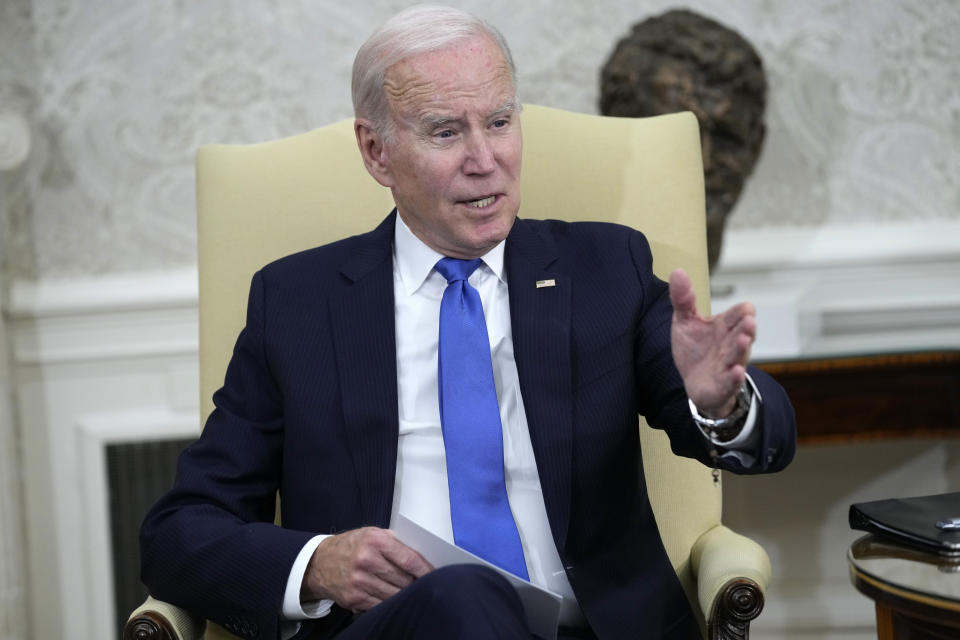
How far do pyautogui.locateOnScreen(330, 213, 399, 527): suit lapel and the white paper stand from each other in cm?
17

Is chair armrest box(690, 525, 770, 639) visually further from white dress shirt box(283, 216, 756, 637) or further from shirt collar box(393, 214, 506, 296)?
shirt collar box(393, 214, 506, 296)

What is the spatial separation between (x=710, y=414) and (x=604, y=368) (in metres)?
0.27

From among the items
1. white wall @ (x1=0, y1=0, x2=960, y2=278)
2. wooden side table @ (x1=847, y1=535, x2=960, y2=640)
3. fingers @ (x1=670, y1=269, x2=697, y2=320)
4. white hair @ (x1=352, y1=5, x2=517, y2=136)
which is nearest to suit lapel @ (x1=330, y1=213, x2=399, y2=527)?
white hair @ (x1=352, y1=5, x2=517, y2=136)

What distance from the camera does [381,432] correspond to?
5.34 ft

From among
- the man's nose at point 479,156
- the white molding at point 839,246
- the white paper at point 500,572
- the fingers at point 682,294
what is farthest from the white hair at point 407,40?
the white molding at point 839,246

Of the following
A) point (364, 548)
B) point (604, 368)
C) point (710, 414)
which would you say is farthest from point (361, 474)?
point (710, 414)

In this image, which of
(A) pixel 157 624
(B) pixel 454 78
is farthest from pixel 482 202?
(A) pixel 157 624

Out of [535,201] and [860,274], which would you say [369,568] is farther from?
[860,274]

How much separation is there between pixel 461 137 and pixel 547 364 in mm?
366

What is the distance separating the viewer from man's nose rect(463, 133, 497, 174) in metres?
1.61

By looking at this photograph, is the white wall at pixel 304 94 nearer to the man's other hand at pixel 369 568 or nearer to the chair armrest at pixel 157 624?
the chair armrest at pixel 157 624

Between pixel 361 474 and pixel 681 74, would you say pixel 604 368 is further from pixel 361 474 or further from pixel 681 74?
pixel 681 74

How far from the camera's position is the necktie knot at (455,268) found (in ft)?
5.60

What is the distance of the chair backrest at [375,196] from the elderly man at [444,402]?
22 centimetres
